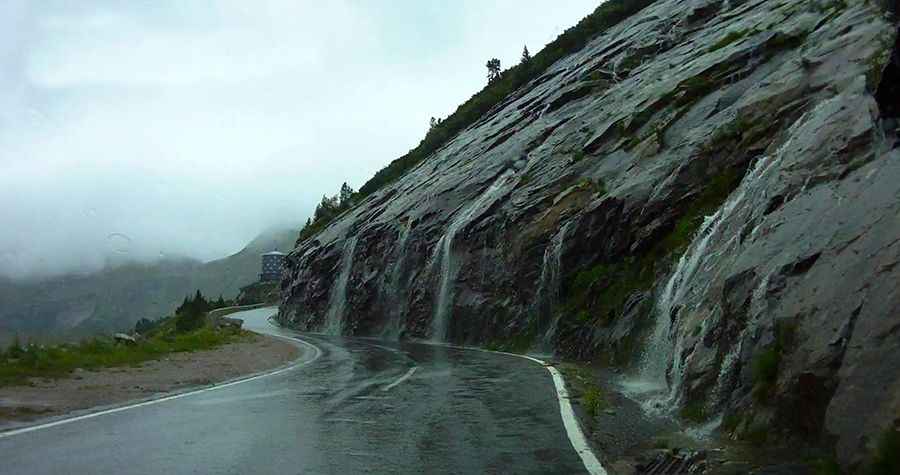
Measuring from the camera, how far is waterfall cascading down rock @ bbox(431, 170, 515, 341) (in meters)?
31.7

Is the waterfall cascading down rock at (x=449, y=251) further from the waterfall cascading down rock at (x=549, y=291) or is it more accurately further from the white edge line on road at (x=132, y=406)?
the white edge line on road at (x=132, y=406)

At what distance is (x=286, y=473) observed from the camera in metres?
6.27

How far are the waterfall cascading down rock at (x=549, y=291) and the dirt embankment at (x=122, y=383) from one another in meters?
8.24

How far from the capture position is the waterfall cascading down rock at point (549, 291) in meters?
23.7

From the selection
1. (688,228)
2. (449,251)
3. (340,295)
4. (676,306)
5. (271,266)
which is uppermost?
(271,266)

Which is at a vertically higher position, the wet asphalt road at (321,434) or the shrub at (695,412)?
the shrub at (695,412)

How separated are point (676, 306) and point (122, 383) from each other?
10168 millimetres

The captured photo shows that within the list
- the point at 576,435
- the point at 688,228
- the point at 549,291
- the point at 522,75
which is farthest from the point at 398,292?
the point at 522,75

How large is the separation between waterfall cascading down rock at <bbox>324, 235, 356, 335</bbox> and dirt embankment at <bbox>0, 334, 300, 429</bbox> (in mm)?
22234

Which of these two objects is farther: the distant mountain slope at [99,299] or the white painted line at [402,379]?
the distant mountain slope at [99,299]

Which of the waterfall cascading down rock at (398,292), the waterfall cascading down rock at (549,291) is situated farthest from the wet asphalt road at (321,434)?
the waterfall cascading down rock at (398,292)

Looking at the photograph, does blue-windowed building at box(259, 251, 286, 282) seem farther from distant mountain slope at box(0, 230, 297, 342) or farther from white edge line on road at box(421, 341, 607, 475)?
white edge line on road at box(421, 341, 607, 475)

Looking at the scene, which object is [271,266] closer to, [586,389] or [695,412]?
[586,389]

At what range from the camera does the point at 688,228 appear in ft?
62.2
